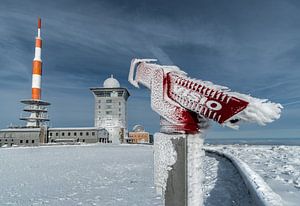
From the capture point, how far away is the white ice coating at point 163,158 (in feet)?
3.72

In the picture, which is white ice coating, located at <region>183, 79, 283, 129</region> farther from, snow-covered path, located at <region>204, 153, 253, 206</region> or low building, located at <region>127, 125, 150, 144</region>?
low building, located at <region>127, 125, 150, 144</region>

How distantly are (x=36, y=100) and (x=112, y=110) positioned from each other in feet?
58.9

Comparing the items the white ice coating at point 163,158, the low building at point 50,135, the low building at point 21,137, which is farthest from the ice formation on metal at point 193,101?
the low building at point 21,137

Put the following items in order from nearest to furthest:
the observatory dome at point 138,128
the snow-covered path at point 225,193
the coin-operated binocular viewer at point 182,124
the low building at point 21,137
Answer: the coin-operated binocular viewer at point 182,124, the snow-covered path at point 225,193, the low building at point 21,137, the observatory dome at point 138,128

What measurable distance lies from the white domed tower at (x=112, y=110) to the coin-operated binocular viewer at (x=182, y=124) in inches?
2398

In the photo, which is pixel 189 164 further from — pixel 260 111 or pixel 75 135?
pixel 75 135

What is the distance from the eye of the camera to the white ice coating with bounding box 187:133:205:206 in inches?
43.6

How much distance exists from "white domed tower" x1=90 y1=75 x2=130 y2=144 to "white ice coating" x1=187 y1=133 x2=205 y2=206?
60.9 meters

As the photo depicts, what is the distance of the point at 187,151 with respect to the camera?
1.11 metres

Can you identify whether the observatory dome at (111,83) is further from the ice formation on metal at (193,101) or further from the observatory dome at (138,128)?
the ice formation on metal at (193,101)

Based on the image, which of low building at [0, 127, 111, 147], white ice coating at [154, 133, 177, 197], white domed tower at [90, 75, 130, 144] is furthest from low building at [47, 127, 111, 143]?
white ice coating at [154, 133, 177, 197]

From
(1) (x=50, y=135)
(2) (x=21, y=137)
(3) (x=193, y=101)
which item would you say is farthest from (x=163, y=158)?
(1) (x=50, y=135)

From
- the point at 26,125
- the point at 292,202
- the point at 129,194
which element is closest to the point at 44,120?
the point at 26,125

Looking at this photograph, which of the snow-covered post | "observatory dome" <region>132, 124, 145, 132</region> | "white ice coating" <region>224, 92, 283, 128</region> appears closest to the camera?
"white ice coating" <region>224, 92, 283, 128</region>
